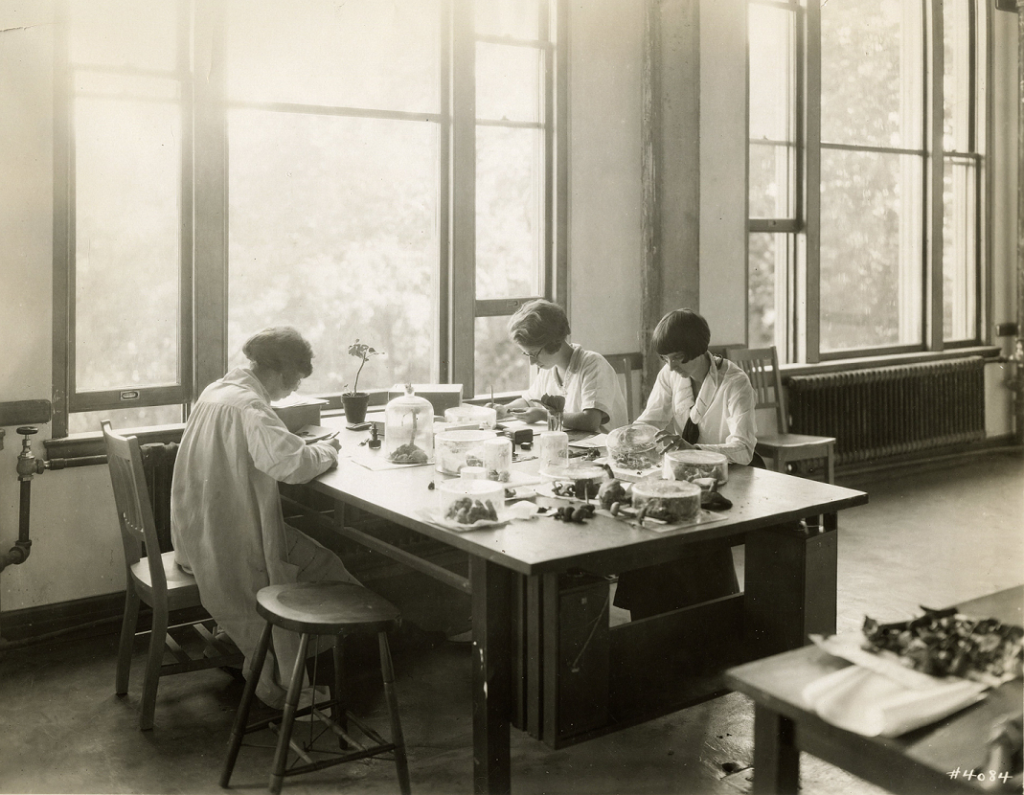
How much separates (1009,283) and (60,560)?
6.70 m

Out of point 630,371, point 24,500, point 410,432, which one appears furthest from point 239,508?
point 630,371

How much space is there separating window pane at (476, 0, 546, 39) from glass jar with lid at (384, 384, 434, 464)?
2.29 m

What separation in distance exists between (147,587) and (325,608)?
833 mm

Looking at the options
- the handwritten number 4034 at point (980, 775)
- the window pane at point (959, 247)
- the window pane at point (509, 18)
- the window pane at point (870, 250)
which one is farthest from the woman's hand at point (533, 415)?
the window pane at point (959, 247)

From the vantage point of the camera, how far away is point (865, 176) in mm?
6809

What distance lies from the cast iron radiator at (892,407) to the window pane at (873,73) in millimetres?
1568

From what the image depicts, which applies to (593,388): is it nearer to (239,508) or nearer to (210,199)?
(239,508)

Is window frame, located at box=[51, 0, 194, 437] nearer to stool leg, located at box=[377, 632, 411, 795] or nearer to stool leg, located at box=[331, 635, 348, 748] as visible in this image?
stool leg, located at box=[331, 635, 348, 748]

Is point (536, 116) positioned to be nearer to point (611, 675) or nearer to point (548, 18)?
point (548, 18)

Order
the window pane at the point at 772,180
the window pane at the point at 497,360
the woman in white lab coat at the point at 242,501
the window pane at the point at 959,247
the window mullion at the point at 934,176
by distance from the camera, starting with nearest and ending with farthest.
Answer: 1. the woman in white lab coat at the point at 242,501
2. the window pane at the point at 497,360
3. the window pane at the point at 772,180
4. the window mullion at the point at 934,176
5. the window pane at the point at 959,247

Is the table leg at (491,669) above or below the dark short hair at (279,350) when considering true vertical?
below

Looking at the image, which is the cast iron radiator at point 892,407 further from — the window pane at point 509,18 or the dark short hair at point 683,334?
the dark short hair at point 683,334

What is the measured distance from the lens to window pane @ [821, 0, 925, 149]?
6473mm

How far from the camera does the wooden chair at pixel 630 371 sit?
5.50 meters
